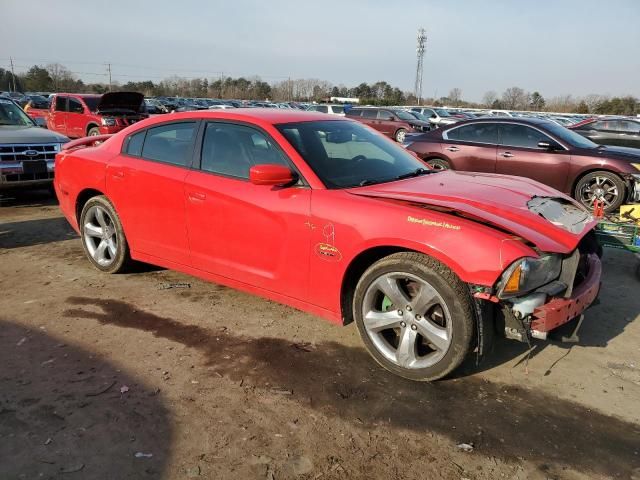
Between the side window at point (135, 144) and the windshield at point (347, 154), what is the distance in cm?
161

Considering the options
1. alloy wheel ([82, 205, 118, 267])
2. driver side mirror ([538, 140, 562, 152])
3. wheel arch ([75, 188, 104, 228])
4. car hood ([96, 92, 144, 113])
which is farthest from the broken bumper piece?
car hood ([96, 92, 144, 113])

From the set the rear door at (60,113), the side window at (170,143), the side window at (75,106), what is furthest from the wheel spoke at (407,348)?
the rear door at (60,113)

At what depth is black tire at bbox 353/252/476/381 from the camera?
2.98 meters

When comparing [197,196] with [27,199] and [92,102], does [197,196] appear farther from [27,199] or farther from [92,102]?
[92,102]

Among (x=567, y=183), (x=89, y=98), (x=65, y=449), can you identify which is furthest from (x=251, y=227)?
(x=89, y=98)

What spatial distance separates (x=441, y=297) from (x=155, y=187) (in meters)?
2.69

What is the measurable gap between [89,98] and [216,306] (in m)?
14.2

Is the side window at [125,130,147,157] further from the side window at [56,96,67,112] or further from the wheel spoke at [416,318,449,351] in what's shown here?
the side window at [56,96,67,112]

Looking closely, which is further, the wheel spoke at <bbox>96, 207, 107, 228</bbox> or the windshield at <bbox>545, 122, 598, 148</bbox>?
the windshield at <bbox>545, 122, 598, 148</bbox>

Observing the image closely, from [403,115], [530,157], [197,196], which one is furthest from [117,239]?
[403,115]

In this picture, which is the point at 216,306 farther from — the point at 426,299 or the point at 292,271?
the point at 426,299

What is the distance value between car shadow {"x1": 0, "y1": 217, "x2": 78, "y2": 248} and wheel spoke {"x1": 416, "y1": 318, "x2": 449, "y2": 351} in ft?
16.7

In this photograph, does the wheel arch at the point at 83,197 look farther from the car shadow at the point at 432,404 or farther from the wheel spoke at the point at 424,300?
the wheel spoke at the point at 424,300

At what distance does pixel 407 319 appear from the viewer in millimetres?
3242
